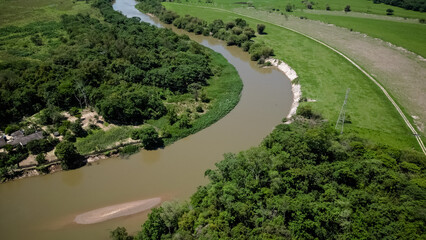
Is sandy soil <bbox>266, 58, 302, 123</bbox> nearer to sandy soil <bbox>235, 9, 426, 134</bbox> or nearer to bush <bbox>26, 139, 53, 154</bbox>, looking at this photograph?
sandy soil <bbox>235, 9, 426, 134</bbox>

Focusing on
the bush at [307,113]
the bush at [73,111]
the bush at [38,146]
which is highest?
the bush at [307,113]

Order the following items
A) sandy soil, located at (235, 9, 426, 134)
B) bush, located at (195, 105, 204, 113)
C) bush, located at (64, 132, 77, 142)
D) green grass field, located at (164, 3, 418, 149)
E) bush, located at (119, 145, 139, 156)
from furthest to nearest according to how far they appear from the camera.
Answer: sandy soil, located at (235, 9, 426, 134)
bush, located at (195, 105, 204, 113)
green grass field, located at (164, 3, 418, 149)
bush, located at (64, 132, 77, 142)
bush, located at (119, 145, 139, 156)

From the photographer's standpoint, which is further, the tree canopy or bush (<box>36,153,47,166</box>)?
bush (<box>36,153,47,166</box>)

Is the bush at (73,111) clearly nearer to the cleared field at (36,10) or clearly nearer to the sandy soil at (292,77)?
the sandy soil at (292,77)

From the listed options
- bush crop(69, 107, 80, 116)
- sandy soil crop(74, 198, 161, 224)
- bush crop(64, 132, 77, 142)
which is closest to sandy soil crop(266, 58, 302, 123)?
sandy soil crop(74, 198, 161, 224)

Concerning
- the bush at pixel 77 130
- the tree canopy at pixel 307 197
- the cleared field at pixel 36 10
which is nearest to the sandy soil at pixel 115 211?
the tree canopy at pixel 307 197
